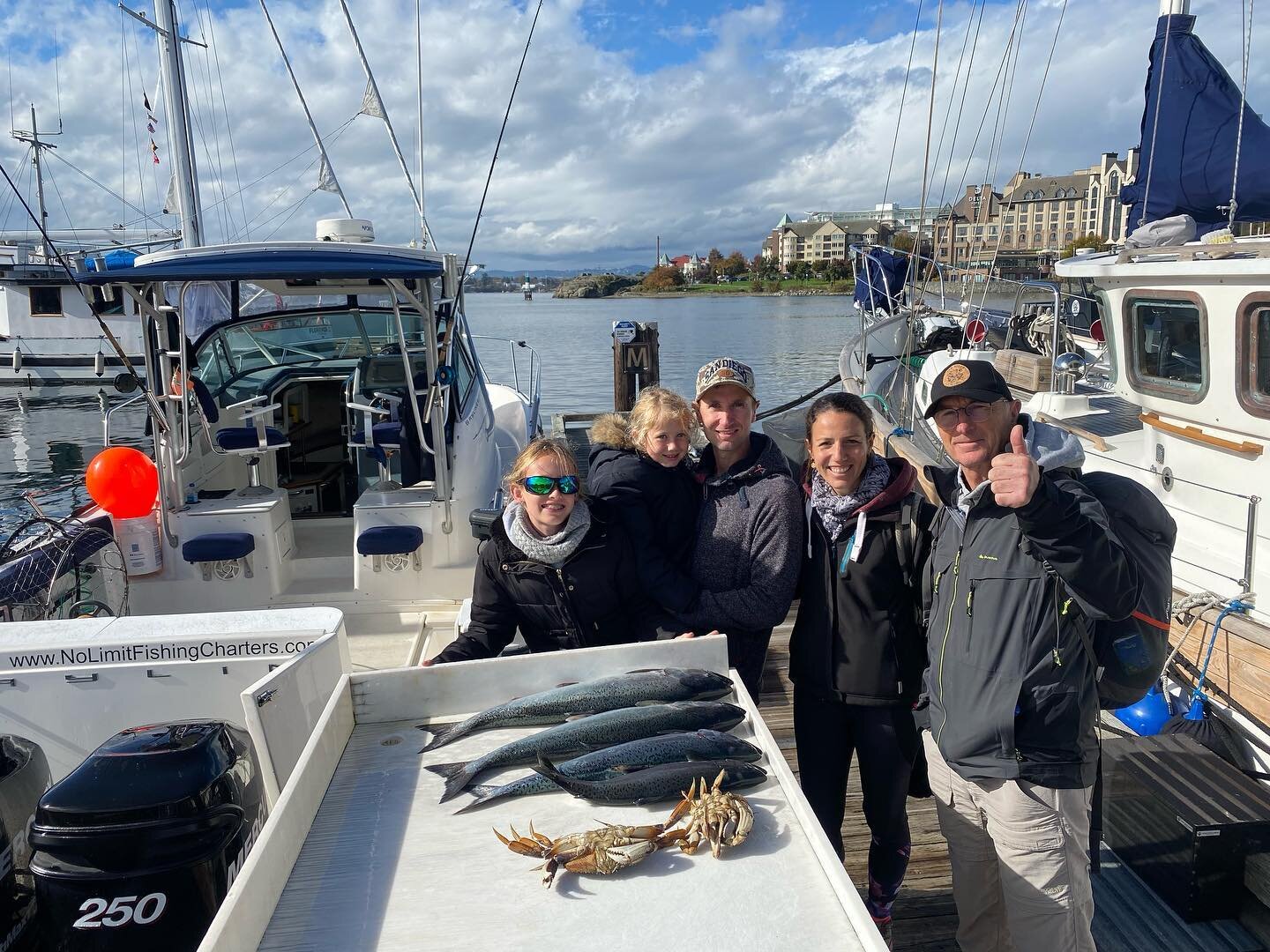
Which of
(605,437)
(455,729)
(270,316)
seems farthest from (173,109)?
(455,729)

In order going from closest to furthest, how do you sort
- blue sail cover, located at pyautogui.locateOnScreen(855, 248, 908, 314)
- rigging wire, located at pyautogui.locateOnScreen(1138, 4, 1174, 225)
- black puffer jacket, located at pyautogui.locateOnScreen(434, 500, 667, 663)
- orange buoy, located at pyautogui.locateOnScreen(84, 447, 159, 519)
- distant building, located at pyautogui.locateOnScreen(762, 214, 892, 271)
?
1. black puffer jacket, located at pyautogui.locateOnScreen(434, 500, 667, 663)
2. orange buoy, located at pyautogui.locateOnScreen(84, 447, 159, 519)
3. rigging wire, located at pyautogui.locateOnScreen(1138, 4, 1174, 225)
4. blue sail cover, located at pyautogui.locateOnScreen(855, 248, 908, 314)
5. distant building, located at pyautogui.locateOnScreen(762, 214, 892, 271)

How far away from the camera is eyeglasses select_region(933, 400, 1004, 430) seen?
88.1 inches

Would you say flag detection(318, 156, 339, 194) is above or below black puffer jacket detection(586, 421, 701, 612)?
above

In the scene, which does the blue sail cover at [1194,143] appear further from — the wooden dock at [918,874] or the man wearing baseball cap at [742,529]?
the man wearing baseball cap at [742,529]

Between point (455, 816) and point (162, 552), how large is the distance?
4199 mm

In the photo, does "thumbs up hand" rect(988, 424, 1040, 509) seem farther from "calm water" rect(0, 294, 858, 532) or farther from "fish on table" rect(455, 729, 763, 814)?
"calm water" rect(0, 294, 858, 532)

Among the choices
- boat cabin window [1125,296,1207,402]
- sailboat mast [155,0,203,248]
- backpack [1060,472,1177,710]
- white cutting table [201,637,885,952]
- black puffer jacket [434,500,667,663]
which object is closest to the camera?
white cutting table [201,637,885,952]

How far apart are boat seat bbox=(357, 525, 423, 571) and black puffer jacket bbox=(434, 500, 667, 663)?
96.2 inches

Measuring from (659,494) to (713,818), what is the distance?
1357 millimetres

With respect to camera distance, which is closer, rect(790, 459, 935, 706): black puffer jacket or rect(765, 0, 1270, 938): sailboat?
rect(790, 459, 935, 706): black puffer jacket

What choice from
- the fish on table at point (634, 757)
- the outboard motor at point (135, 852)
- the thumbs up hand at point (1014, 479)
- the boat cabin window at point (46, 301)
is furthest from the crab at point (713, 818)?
the boat cabin window at point (46, 301)

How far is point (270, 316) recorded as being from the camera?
7.28 meters

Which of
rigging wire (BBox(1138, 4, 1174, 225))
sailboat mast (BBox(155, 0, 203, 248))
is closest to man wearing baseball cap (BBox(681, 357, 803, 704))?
rigging wire (BBox(1138, 4, 1174, 225))

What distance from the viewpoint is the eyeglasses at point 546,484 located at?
2709mm
